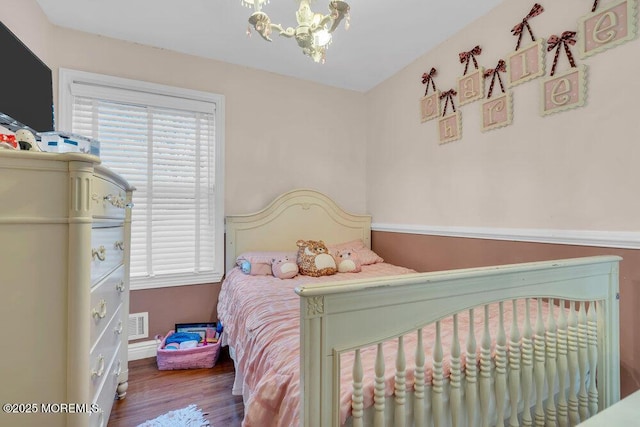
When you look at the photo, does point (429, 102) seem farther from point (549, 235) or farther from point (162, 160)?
point (162, 160)

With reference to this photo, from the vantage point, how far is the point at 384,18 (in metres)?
2.14

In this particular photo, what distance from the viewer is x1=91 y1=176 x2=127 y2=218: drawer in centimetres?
99

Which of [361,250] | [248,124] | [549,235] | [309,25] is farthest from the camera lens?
[361,250]

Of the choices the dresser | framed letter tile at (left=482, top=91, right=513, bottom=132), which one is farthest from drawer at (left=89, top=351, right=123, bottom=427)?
framed letter tile at (left=482, top=91, right=513, bottom=132)

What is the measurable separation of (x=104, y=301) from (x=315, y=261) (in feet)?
5.03

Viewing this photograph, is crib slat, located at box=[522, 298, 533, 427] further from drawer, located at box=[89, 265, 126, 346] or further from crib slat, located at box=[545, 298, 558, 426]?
drawer, located at box=[89, 265, 126, 346]

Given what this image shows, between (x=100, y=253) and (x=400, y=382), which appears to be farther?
(x=100, y=253)

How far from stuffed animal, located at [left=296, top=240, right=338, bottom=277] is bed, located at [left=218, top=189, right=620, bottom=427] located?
2.82ft

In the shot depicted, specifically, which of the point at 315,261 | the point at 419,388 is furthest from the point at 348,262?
the point at 419,388

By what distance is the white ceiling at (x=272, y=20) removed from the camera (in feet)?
6.61

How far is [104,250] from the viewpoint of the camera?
115 centimetres

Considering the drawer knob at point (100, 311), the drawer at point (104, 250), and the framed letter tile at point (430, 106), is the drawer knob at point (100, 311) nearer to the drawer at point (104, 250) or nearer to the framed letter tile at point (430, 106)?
the drawer at point (104, 250)

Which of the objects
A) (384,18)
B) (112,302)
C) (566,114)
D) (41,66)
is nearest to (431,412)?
(112,302)

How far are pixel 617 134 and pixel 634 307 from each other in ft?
2.73
